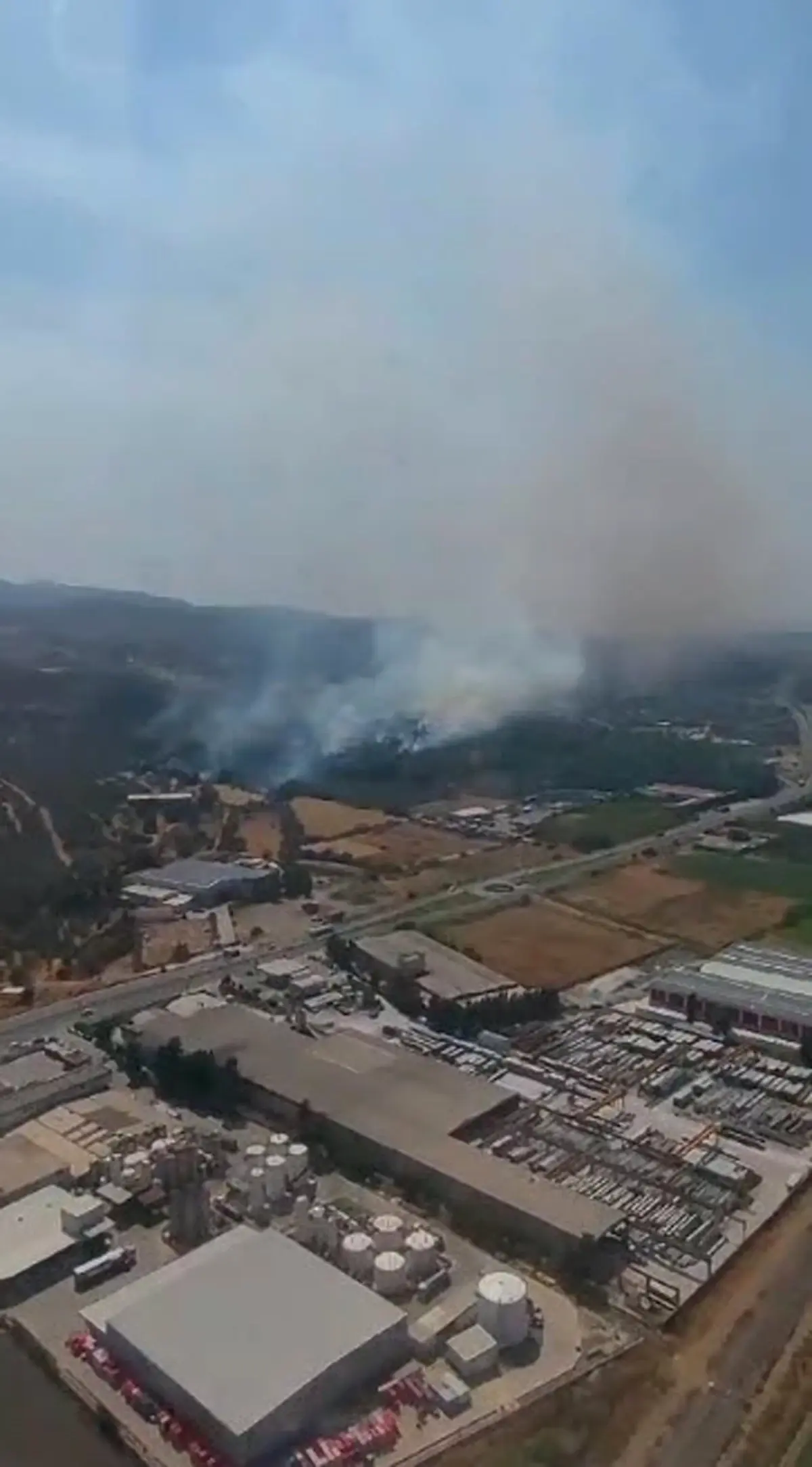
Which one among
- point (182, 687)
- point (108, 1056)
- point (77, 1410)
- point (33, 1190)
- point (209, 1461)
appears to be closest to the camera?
point (209, 1461)

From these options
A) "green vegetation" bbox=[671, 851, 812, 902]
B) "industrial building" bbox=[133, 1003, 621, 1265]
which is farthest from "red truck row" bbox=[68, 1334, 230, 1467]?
"green vegetation" bbox=[671, 851, 812, 902]

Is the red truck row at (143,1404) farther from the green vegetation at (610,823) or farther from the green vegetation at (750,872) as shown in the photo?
the green vegetation at (610,823)

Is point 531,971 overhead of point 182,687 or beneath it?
beneath

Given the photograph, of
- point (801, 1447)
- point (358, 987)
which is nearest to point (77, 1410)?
point (801, 1447)

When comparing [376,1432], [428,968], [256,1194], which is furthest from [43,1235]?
[428,968]

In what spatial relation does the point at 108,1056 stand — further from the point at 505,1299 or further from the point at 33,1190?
the point at 505,1299

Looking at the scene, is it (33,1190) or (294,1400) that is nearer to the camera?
(294,1400)

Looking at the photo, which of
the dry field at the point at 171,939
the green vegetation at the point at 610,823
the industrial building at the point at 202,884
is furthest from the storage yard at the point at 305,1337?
the green vegetation at the point at 610,823
